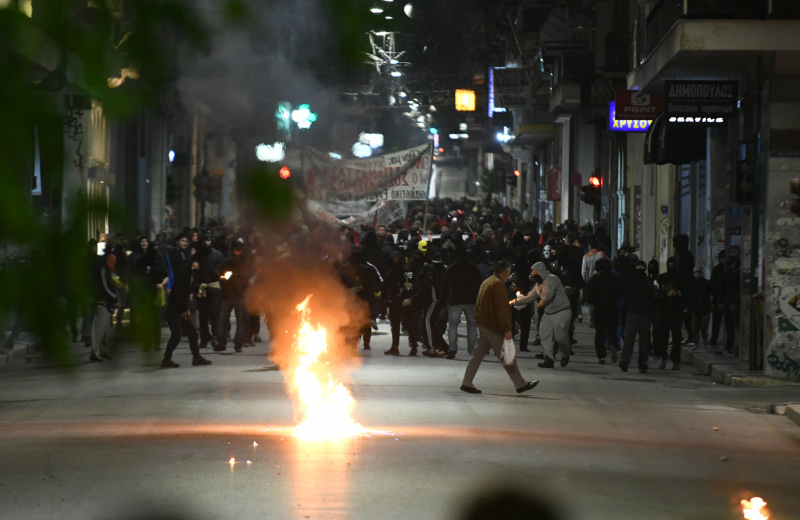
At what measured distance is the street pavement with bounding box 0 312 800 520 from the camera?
270 inches

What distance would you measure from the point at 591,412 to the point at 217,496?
505cm

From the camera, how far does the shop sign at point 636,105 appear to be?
918 inches

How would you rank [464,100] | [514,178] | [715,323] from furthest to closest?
1. [514,178]
2. [464,100]
3. [715,323]

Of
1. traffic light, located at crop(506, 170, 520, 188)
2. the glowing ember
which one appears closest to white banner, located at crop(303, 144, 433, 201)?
the glowing ember

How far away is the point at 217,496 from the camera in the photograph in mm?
6941

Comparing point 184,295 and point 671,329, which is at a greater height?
point 184,295

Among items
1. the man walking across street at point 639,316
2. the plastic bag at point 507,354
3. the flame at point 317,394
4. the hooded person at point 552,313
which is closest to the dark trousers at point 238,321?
the flame at point 317,394

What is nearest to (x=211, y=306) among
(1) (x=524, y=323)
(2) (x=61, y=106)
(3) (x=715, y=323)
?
(1) (x=524, y=323)

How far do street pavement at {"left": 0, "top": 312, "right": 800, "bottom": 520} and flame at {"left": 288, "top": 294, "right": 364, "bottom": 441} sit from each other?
190 millimetres

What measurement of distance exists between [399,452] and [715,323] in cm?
996

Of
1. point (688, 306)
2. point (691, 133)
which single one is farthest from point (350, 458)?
point (691, 133)

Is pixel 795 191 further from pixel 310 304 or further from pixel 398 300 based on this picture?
pixel 310 304

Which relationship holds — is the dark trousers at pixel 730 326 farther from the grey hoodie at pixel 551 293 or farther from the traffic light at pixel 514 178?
the traffic light at pixel 514 178

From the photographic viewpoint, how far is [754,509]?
6.96 metres
